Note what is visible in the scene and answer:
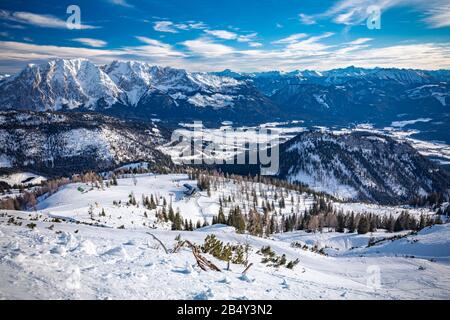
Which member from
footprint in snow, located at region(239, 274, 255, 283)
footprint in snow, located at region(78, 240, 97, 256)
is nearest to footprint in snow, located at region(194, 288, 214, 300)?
footprint in snow, located at region(239, 274, 255, 283)

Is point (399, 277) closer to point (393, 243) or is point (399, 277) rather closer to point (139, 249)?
point (139, 249)

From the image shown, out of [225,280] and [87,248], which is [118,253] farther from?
[225,280]

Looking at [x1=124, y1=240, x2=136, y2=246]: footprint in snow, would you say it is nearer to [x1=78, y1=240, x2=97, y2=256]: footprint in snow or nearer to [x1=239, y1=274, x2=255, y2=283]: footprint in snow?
[x1=78, y1=240, x2=97, y2=256]: footprint in snow

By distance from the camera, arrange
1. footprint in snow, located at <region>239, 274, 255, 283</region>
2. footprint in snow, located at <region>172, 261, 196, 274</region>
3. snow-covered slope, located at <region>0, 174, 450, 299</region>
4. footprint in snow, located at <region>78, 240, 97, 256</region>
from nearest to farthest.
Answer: snow-covered slope, located at <region>0, 174, 450, 299</region>, footprint in snow, located at <region>172, 261, 196, 274</region>, footprint in snow, located at <region>239, 274, 255, 283</region>, footprint in snow, located at <region>78, 240, 97, 256</region>

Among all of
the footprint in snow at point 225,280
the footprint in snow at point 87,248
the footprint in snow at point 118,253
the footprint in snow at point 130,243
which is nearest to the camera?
the footprint in snow at point 225,280

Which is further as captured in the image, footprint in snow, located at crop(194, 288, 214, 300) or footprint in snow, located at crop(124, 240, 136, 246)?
footprint in snow, located at crop(124, 240, 136, 246)

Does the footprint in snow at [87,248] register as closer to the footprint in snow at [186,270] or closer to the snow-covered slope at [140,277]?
the snow-covered slope at [140,277]

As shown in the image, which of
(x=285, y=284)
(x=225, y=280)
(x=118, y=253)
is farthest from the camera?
(x=118, y=253)

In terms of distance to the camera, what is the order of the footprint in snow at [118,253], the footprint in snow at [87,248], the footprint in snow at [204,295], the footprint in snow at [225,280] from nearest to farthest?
1. the footprint in snow at [204,295]
2. the footprint in snow at [225,280]
3. the footprint in snow at [87,248]
4. the footprint in snow at [118,253]

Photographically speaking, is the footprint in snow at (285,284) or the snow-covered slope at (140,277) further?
the footprint in snow at (285,284)

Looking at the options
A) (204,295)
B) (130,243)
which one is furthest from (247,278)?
(130,243)

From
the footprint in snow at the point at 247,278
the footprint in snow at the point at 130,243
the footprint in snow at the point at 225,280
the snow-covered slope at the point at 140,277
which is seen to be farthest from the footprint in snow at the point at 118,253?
the footprint in snow at the point at 247,278
